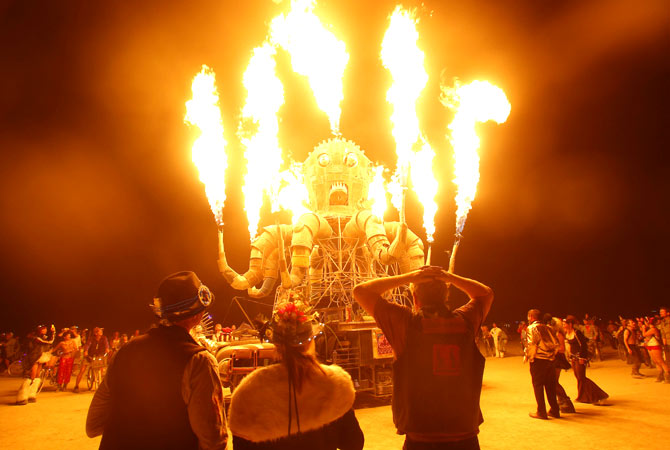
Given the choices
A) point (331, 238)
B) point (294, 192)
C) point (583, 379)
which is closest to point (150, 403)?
point (583, 379)

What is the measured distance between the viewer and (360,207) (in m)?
16.7

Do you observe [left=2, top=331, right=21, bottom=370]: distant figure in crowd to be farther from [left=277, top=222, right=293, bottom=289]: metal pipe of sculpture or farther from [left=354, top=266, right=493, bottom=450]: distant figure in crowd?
[left=354, top=266, right=493, bottom=450]: distant figure in crowd

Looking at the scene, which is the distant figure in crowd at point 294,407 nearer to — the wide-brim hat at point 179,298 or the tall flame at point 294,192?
the wide-brim hat at point 179,298

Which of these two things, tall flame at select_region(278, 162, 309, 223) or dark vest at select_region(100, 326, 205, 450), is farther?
tall flame at select_region(278, 162, 309, 223)

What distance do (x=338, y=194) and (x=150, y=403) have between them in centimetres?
1414

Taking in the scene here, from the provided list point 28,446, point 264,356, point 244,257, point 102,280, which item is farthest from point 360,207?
point 102,280

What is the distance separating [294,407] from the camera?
2.40 metres

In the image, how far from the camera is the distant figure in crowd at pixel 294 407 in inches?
93.6

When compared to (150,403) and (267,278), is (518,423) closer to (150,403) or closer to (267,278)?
(150,403)

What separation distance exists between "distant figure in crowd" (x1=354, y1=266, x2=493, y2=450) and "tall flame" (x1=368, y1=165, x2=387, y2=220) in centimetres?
1401

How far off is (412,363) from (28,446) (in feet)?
26.9

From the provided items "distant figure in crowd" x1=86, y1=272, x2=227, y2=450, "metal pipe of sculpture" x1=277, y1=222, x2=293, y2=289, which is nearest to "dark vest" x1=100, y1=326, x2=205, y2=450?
"distant figure in crowd" x1=86, y1=272, x2=227, y2=450

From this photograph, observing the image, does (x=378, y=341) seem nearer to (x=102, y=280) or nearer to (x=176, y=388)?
(x=176, y=388)

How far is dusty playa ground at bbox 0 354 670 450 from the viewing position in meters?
6.80
